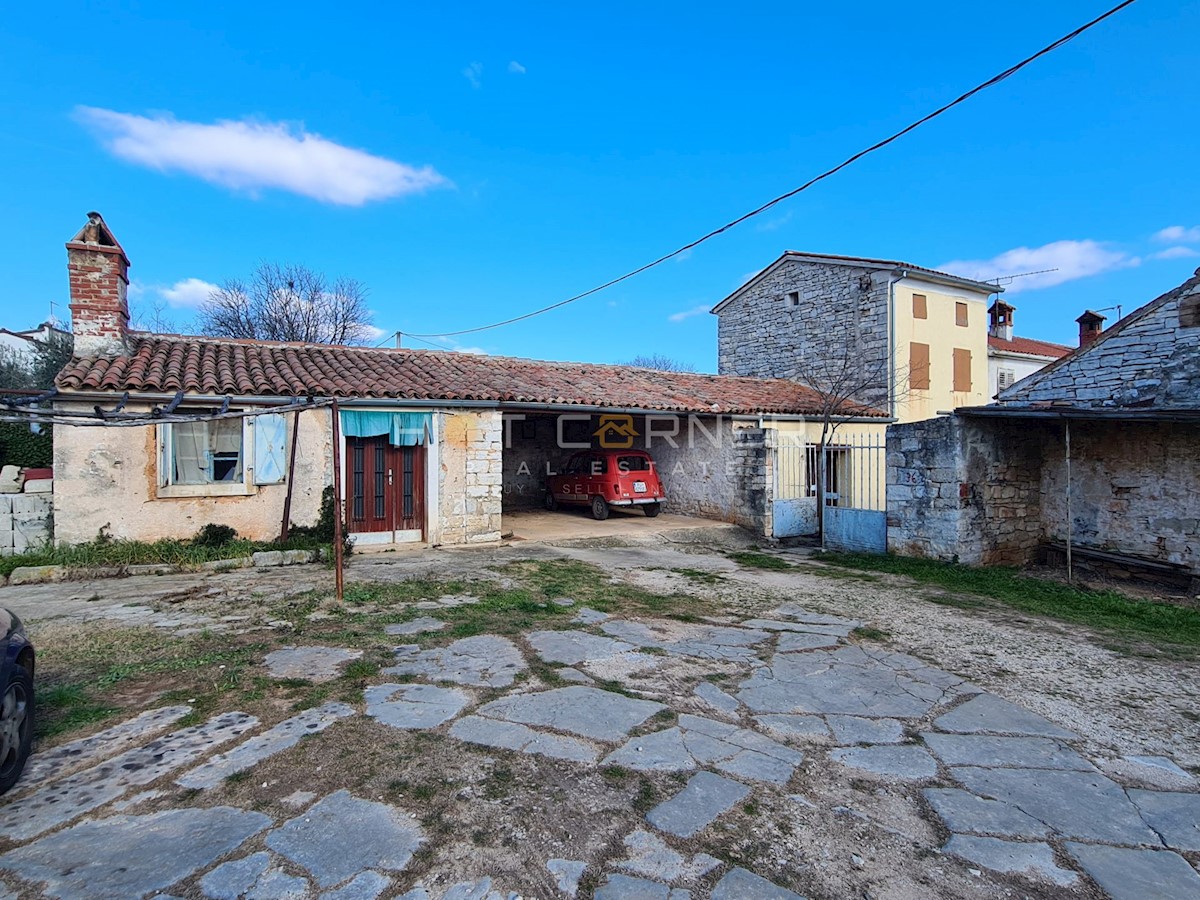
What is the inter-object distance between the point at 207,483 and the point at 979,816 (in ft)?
32.7

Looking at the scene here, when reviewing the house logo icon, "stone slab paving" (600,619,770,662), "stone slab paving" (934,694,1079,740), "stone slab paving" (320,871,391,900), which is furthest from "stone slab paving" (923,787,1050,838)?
the house logo icon

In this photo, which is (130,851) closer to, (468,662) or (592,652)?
(468,662)

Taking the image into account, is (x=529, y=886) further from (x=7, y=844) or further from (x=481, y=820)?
(x=7, y=844)

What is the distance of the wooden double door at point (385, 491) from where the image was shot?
1048 cm

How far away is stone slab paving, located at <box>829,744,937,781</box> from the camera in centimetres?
331

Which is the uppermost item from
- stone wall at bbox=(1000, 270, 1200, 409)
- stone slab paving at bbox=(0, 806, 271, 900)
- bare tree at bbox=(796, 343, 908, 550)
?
bare tree at bbox=(796, 343, 908, 550)

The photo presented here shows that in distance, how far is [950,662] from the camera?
512 centimetres

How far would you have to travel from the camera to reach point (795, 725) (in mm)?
3873

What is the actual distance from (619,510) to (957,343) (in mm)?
11517

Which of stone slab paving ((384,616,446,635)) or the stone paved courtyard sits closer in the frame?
the stone paved courtyard

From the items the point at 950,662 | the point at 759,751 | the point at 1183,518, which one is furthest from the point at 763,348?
the point at 759,751

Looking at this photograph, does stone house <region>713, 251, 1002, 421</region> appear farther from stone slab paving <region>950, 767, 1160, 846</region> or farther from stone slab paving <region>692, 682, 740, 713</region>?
stone slab paving <region>950, 767, 1160, 846</region>

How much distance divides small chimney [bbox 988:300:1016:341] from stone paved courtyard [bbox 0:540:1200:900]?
2592 cm

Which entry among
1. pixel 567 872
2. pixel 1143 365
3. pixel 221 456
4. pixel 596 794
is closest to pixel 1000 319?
pixel 1143 365
